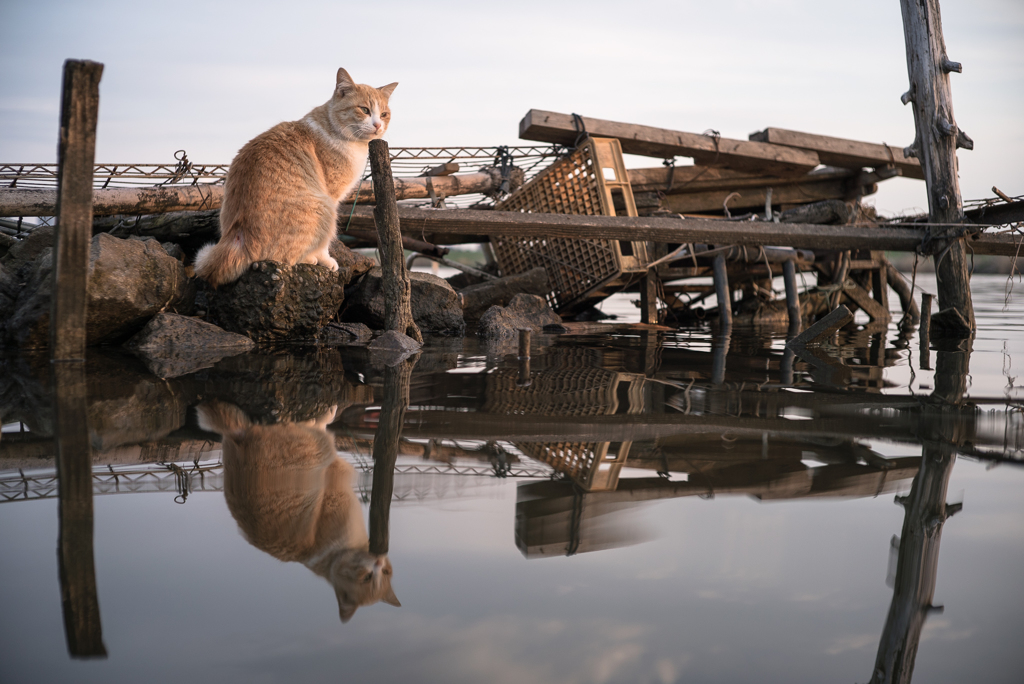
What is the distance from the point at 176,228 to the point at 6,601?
18.0 feet

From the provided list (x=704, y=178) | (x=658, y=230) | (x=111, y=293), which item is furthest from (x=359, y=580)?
(x=704, y=178)

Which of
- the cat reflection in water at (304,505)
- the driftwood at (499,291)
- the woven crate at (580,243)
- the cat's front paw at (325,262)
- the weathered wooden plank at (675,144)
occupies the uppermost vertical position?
the weathered wooden plank at (675,144)

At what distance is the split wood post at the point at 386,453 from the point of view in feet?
4.59

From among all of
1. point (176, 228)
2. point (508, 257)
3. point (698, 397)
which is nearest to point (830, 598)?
point (698, 397)

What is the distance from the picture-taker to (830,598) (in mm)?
1152

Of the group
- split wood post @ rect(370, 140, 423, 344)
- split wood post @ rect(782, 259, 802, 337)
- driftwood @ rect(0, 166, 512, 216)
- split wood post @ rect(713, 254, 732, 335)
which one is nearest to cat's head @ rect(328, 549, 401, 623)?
split wood post @ rect(370, 140, 423, 344)

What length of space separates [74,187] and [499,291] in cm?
405

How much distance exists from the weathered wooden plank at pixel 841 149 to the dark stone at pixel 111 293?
5615mm

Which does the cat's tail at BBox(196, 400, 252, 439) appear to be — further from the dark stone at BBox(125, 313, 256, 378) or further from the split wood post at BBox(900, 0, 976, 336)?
the split wood post at BBox(900, 0, 976, 336)

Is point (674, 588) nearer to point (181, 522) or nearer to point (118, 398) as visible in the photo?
point (181, 522)

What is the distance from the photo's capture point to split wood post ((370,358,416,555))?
1398 millimetres

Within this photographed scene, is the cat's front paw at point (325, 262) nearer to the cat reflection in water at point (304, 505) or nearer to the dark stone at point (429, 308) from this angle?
the dark stone at point (429, 308)

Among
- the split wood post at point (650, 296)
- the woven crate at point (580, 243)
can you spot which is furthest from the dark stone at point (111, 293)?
the split wood post at point (650, 296)

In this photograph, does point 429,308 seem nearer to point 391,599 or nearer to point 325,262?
point 325,262
